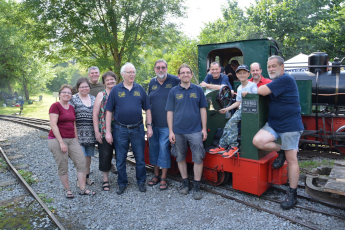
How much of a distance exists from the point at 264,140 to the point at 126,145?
2.24 meters

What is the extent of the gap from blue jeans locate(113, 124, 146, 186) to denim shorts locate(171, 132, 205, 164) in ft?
2.22

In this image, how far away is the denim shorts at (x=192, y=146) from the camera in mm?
4161

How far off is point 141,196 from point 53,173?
2.45 m

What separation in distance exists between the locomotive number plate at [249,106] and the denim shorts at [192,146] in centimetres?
79

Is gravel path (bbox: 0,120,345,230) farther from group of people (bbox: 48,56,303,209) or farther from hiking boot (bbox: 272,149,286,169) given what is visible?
hiking boot (bbox: 272,149,286,169)

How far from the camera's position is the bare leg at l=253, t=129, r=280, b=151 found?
3752 millimetres

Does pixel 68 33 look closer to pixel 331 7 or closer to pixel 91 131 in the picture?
pixel 91 131

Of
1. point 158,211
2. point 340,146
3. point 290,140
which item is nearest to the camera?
point 290,140

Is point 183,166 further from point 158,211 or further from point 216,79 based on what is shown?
point 216,79

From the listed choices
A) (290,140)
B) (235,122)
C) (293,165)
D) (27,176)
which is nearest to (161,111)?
(235,122)

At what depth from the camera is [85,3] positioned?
1155cm

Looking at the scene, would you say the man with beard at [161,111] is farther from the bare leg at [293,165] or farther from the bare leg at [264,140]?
the bare leg at [293,165]

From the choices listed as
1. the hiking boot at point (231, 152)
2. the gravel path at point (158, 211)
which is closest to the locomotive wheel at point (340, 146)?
the gravel path at point (158, 211)

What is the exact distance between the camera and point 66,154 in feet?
14.0
